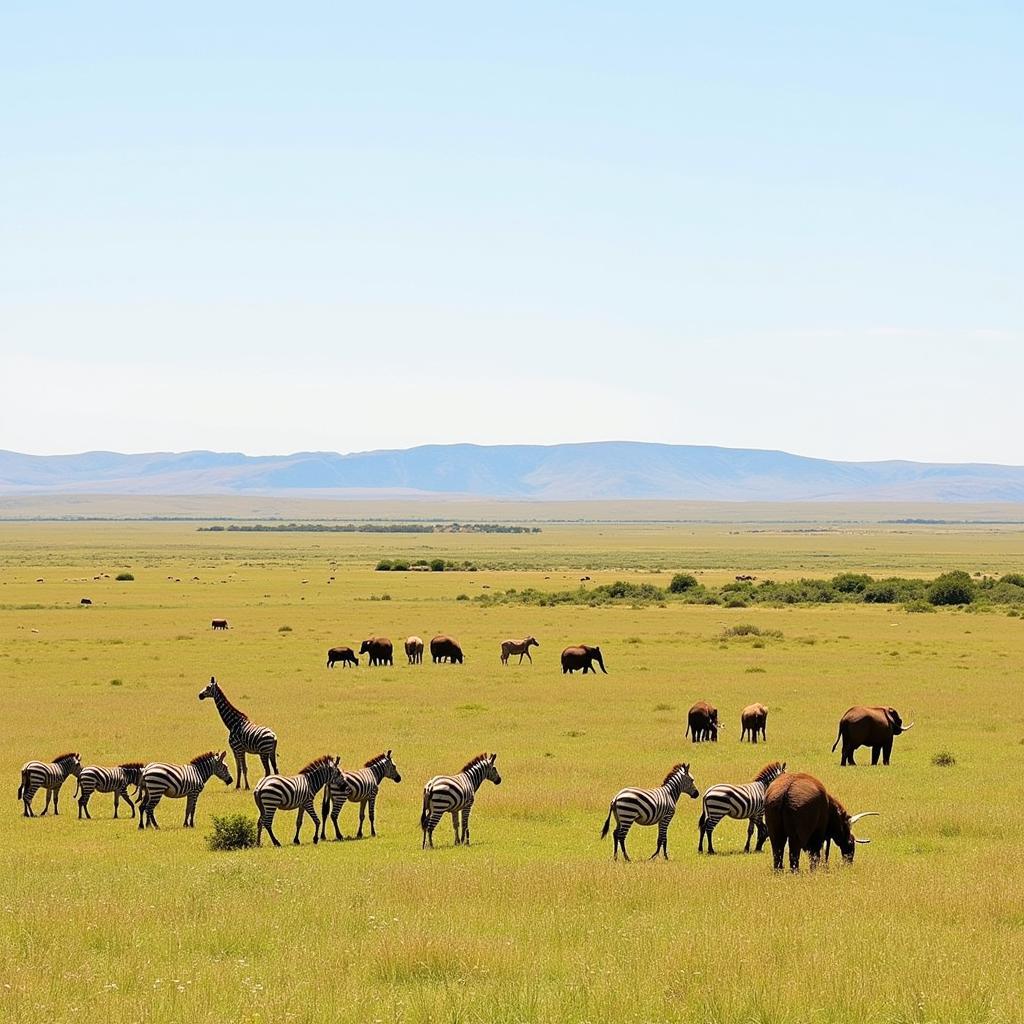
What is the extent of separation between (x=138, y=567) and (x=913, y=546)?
11823cm

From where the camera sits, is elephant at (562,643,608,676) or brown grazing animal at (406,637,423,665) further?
brown grazing animal at (406,637,423,665)

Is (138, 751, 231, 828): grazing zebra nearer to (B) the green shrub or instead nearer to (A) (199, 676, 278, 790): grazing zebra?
(A) (199, 676, 278, 790): grazing zebra

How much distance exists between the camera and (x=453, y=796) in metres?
18.3

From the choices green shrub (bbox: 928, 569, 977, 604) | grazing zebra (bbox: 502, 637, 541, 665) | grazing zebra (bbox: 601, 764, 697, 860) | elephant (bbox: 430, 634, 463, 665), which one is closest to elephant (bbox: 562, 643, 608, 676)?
grazing zebra (bbox: 502, 637, 541, 665)

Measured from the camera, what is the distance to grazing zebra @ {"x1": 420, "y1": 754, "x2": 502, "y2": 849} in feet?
59.2

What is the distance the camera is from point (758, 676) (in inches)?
1634

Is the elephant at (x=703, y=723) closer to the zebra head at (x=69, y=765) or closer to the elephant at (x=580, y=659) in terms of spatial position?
the zebra head at (x=69, y=765)

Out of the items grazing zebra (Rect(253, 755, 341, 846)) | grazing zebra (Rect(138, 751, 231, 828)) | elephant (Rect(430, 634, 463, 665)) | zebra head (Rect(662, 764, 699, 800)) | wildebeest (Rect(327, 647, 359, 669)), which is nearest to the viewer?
zebra head (Rect(662, 764, 699, 800))

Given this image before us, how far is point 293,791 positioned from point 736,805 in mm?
6334

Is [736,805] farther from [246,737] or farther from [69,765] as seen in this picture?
[69,765]

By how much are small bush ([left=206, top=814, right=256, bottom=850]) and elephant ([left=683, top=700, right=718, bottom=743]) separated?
41.5 feet

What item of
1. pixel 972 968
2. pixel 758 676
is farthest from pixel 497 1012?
pixel 758 676

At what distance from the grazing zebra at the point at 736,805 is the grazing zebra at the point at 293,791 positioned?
5.39 meters

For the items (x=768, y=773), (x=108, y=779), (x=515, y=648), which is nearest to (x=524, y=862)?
(x=768, y=773)
